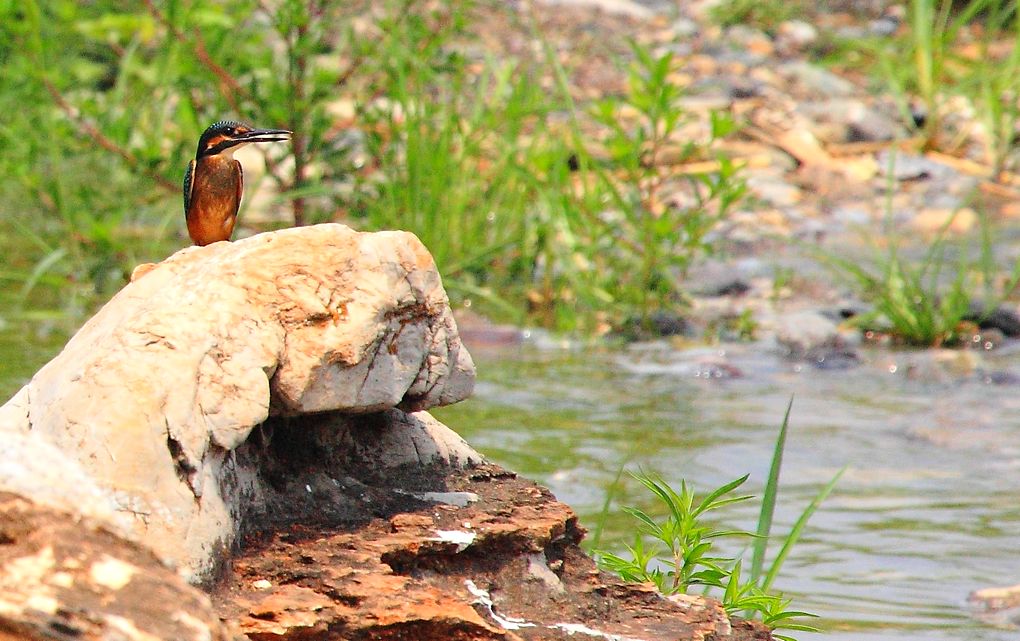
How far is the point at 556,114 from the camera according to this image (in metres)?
11.8

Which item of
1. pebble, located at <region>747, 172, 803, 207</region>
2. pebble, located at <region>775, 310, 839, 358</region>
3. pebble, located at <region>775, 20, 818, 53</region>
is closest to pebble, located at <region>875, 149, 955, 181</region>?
pebble, located at <region>747, 172, 803, 207</region>

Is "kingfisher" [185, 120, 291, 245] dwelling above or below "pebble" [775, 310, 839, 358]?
above

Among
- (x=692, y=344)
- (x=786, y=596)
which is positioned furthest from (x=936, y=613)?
(x=692, y=344)

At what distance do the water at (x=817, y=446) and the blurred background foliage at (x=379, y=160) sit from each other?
0.46 m

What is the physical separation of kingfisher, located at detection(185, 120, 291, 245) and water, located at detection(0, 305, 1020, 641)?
3.98 ft

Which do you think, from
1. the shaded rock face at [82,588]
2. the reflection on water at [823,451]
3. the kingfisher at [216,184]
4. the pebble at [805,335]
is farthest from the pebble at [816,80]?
the shaded rock face at [82,588]

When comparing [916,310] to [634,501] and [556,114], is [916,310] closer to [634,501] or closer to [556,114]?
[634,501]

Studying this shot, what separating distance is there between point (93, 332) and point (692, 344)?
5.36 m

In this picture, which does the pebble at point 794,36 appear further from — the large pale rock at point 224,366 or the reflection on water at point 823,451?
the large pale rock at point 224,366

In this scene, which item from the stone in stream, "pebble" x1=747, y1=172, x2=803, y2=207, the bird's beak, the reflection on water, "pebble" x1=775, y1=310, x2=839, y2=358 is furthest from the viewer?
"pebble" x1=747, y1=172, x2=803, y2=207

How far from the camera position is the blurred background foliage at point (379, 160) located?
24.5 ft

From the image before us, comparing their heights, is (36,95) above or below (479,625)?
above

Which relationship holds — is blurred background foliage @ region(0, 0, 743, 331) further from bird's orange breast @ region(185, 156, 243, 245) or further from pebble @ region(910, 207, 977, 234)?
bird's orange breast @ region(185, 156, 243, 245)

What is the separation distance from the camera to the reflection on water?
183 inches
